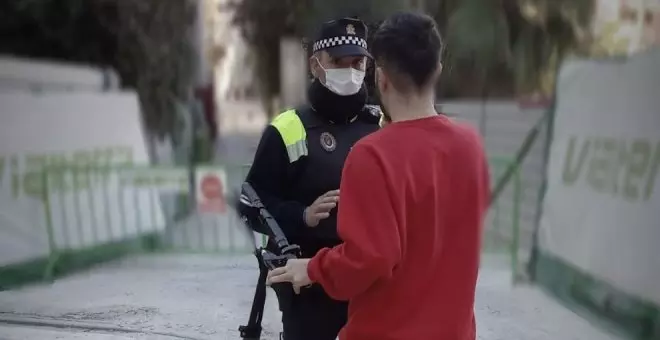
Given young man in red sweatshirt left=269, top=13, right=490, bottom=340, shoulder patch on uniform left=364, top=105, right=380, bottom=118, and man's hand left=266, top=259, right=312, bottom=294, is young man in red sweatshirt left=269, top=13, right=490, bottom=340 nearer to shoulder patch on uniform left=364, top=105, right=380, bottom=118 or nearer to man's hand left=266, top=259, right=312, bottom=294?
man's hand left=266, top=259, right=312, bottom=294

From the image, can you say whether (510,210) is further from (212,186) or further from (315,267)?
(315,267)

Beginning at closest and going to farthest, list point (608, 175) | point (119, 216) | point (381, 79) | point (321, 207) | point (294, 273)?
point (381, 79), point (294, 273), point (321, 207), point (608, 175), point (119, 216)

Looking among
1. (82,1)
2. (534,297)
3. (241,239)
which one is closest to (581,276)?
(534,297)

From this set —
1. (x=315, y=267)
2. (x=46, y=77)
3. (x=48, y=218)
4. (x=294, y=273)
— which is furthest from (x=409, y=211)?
(x=46, y=77)

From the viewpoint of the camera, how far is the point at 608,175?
403 centimetres

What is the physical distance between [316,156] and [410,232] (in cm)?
67

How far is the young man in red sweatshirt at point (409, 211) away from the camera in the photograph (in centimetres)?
139

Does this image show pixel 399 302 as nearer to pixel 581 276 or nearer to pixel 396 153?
pixel 396 153

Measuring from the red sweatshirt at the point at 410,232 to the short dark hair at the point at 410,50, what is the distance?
10 centimetres

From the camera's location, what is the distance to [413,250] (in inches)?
57.6

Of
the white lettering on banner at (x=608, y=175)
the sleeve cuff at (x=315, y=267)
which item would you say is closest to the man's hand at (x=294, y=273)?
the sleeve cuff at (x=315, y=267)

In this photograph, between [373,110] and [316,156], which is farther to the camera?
[373,110]

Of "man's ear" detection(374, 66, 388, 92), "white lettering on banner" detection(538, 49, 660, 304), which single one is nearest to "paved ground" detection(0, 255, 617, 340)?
"white lettering on banner" detection(538, 49, 660, 304)

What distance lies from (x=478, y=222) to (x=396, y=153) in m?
0.27
